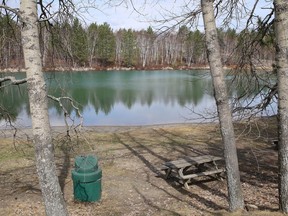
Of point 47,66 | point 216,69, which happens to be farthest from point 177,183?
point 47,66

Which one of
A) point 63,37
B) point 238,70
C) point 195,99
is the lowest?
point 195,99

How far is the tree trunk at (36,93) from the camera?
147 inches

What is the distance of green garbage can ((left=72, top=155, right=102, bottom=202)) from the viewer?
6578 millimetres

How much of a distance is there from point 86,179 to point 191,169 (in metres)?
3.20

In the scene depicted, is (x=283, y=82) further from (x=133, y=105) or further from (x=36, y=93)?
(x=133, y=105)

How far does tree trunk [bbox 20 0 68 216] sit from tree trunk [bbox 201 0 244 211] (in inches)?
99.4

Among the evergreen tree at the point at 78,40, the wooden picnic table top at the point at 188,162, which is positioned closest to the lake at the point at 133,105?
the wooden picnic table top at the point at 188,162

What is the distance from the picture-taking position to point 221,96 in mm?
5320

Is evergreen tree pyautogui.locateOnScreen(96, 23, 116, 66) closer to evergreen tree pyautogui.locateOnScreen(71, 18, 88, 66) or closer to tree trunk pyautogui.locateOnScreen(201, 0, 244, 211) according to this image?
evergreen tree pyautogui.locateOnScreen(71, 18, 88, 66)

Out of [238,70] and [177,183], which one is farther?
[177,183]

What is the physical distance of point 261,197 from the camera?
6816 mm

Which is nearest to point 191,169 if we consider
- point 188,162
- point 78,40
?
point 188,162

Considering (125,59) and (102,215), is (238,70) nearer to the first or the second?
(102,215)

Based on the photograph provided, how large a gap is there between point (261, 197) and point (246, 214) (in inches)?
65.0
